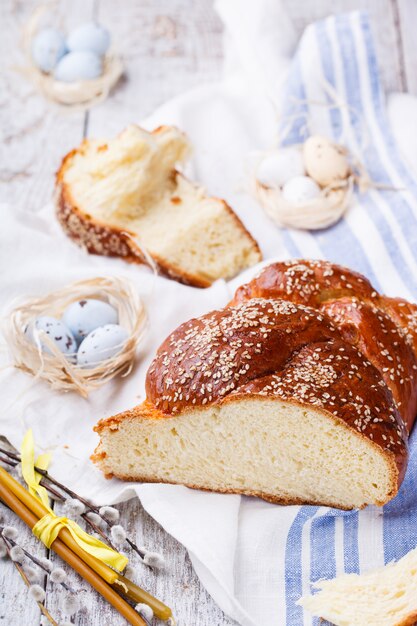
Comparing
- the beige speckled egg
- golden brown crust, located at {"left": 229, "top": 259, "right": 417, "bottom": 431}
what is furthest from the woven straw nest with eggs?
golden brown crust, located at {"left": 229, "top": 259, "right": 417, "bottom": 431}

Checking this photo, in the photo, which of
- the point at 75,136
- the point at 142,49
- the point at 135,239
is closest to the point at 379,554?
the point at 135,239

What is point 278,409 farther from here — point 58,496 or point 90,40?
point 90,40

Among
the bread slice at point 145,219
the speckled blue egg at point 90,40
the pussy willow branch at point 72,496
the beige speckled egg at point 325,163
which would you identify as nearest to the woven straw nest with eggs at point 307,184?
the beige speckled egg at point 325,163

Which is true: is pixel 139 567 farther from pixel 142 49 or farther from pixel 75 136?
pixel 142 49

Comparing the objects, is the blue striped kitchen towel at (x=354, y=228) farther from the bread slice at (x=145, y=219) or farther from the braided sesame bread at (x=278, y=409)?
the bread slice at (x=145, y=219)

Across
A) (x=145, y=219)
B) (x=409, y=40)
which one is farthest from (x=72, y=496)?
(x=409, y=40)
